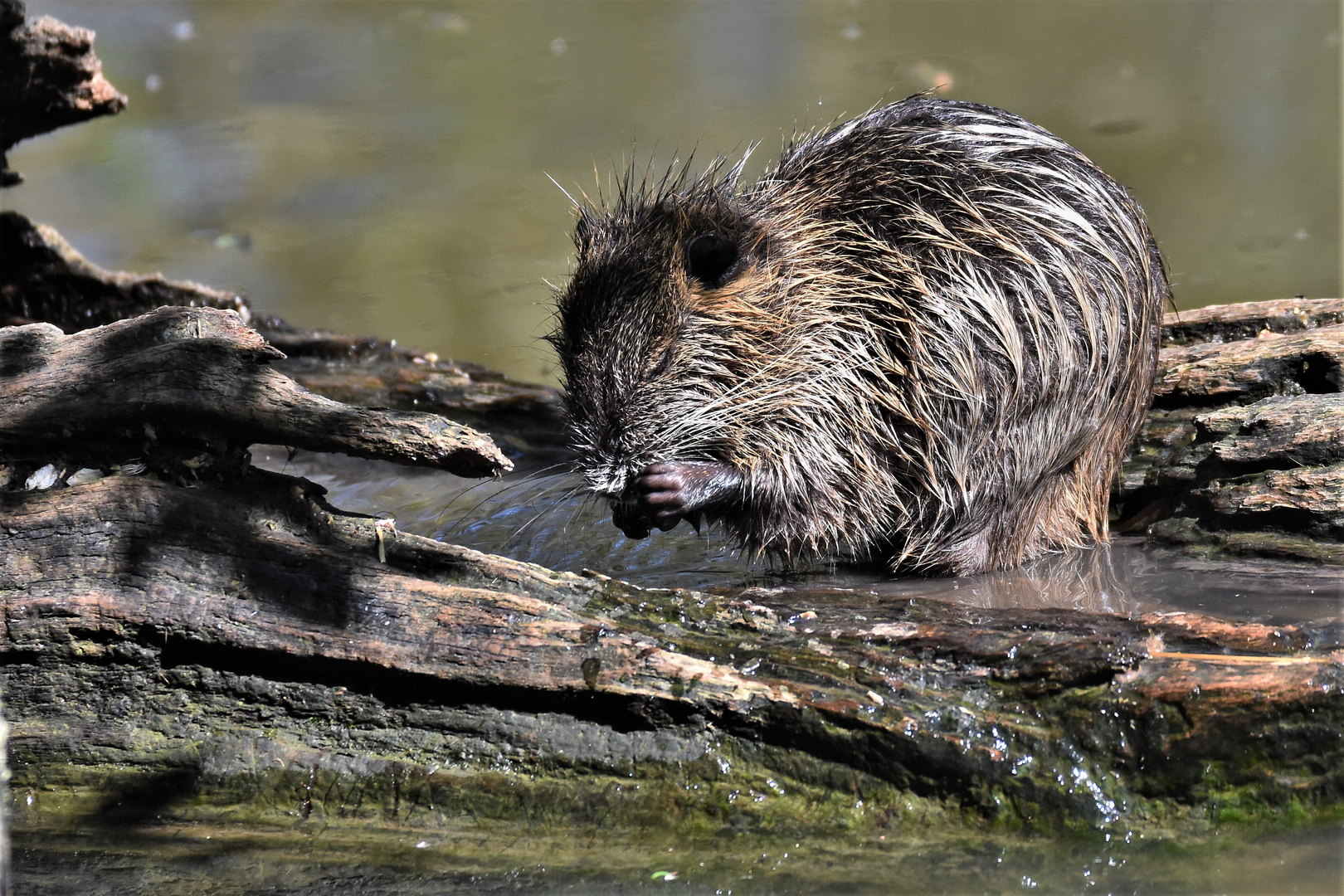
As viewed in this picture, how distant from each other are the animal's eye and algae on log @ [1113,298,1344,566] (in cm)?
166

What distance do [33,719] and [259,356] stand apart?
1.10 meters

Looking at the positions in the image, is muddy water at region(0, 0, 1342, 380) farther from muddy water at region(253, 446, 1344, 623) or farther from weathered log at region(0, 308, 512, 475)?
weathered log at region(0, 308, 512, 475)

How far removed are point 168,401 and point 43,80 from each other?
106 inches

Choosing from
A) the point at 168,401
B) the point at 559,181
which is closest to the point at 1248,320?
the point at 168,401

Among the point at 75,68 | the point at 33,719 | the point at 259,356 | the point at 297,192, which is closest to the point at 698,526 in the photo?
the point at 259,356

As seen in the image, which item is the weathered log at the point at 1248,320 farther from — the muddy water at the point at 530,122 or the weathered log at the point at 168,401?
the weathered log at the point at 168,401

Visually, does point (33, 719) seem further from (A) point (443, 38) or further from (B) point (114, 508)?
(A) point (443, 38)

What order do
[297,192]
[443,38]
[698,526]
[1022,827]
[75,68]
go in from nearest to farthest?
[1022,827], [698,526], [75,68], [297,192], [443,38]

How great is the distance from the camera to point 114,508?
3072mm

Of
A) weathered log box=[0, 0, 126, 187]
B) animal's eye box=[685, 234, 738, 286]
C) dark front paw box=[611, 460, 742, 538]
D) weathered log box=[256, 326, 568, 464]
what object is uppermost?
weathered log box=[0, 0, 126, 187]

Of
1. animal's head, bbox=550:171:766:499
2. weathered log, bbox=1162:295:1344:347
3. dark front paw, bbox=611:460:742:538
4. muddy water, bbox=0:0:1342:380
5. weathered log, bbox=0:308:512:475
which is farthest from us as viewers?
muddy water, bbox=0:0:1342:380

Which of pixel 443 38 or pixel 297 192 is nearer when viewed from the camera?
pixel 297 192

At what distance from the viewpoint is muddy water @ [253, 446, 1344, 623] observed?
128 inches

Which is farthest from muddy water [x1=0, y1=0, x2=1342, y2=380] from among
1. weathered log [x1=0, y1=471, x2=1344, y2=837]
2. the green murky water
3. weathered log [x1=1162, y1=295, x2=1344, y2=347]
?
weathered log [x1=0, y1=471, x2=1344, y2=837]
